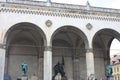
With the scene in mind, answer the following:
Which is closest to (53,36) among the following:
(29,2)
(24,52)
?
(29,2)

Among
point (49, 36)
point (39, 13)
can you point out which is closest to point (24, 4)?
point (39, 13)

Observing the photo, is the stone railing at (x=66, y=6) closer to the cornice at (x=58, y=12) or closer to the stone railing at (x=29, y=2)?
the stone railing at (x=29, y=2)

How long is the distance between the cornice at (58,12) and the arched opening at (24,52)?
2.70m

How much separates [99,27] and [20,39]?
28.0ft

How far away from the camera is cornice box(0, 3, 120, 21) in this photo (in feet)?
66.0

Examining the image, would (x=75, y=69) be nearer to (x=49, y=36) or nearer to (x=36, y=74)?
(x=36, y=74)

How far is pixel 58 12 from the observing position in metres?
21.3

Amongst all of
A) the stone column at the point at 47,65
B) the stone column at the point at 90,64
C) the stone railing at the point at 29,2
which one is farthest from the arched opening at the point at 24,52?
the stone column at the point at 90,64

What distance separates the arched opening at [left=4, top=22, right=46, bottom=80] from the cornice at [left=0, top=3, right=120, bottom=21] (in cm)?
270

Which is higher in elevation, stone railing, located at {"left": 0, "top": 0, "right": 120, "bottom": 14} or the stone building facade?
stone railing, located at {"left": 0, "top": 0, "right": 120, "bottom": 14}

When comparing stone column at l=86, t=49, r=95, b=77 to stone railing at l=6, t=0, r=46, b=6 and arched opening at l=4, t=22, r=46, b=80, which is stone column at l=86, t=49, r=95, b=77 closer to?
arched opening at l=4, t=22, r=46, b=80

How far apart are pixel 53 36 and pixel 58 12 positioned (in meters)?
2.36

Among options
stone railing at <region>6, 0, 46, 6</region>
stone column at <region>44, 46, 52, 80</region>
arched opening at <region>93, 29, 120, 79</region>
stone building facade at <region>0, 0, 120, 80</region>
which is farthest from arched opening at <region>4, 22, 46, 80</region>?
arched opening at <region>93, 29, 120, 79</region>

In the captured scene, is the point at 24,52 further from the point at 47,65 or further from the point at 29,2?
the point at 29,2
